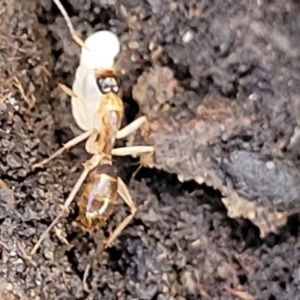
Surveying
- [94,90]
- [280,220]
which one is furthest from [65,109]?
[280,220]

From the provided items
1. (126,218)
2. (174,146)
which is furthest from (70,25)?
(126,218)

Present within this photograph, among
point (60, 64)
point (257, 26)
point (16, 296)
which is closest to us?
point (16, 296)

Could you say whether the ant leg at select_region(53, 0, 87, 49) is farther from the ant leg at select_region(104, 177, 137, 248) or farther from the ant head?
the ant leg at select_region(104, 177, 137, 248)

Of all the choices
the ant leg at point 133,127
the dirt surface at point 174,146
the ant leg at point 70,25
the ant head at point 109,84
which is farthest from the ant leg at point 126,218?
the ant leg at point 70,25

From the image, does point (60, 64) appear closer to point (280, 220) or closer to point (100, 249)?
point (100, 249)

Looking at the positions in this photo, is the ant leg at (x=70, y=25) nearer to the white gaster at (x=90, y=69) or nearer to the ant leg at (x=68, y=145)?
the white gaster at (x=90, y=69)

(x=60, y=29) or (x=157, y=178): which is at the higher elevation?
(x=60, y=29)
